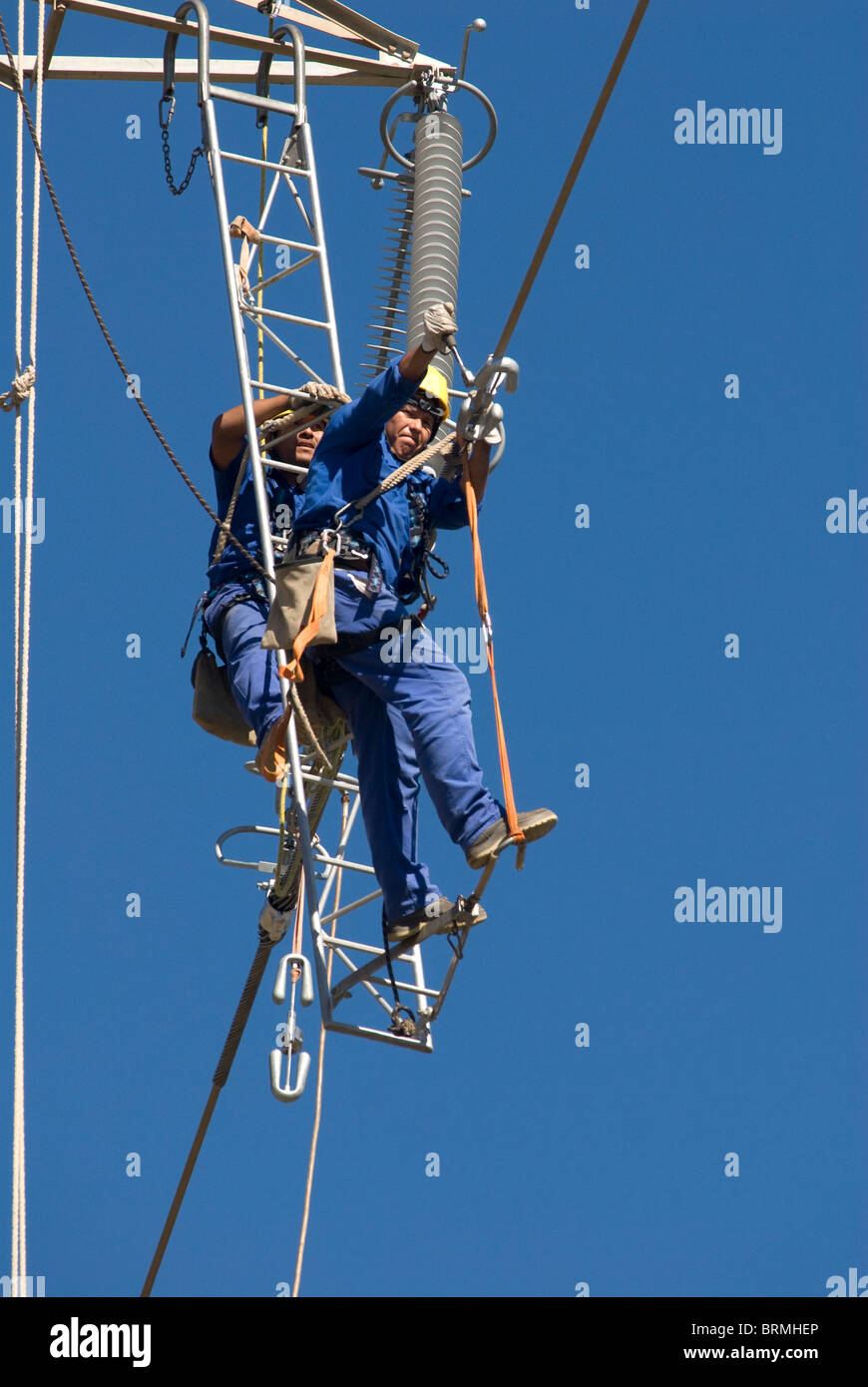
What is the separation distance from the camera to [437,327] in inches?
465

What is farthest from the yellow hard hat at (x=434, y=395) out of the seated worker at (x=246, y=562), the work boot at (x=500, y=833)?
the work boot at (x=500, y=833)

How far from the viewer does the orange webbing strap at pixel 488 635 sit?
11.8 metres

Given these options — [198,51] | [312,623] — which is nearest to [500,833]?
[312,623]

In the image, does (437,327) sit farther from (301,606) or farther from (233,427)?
(233,427)

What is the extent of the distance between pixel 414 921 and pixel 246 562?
2168 millimetres

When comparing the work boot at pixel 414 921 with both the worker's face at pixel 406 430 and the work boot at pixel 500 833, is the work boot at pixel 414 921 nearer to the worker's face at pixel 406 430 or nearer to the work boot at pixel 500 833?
the work boot at pixel 500 833

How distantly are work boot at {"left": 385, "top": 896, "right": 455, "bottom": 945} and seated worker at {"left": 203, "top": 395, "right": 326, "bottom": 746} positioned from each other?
3.85 ft

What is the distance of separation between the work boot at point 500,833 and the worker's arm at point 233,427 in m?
2.78

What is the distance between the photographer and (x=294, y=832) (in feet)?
45.3

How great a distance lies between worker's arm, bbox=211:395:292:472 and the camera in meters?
13.7

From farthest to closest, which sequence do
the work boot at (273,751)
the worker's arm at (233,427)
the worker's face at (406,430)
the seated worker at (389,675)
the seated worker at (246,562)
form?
the worker's arm at (233,427) → the seated worker at (246,562) → the worker's face at (406,430) → the work boot at (273,751) → the seated worker at (389,675)

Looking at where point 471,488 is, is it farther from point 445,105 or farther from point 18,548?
point 445,105

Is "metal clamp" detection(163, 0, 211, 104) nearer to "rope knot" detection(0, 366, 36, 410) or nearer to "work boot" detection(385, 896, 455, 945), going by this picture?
"rope knot" detection(0, 366, 36, 410)

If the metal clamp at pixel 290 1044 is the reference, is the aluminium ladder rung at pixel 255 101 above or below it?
above
